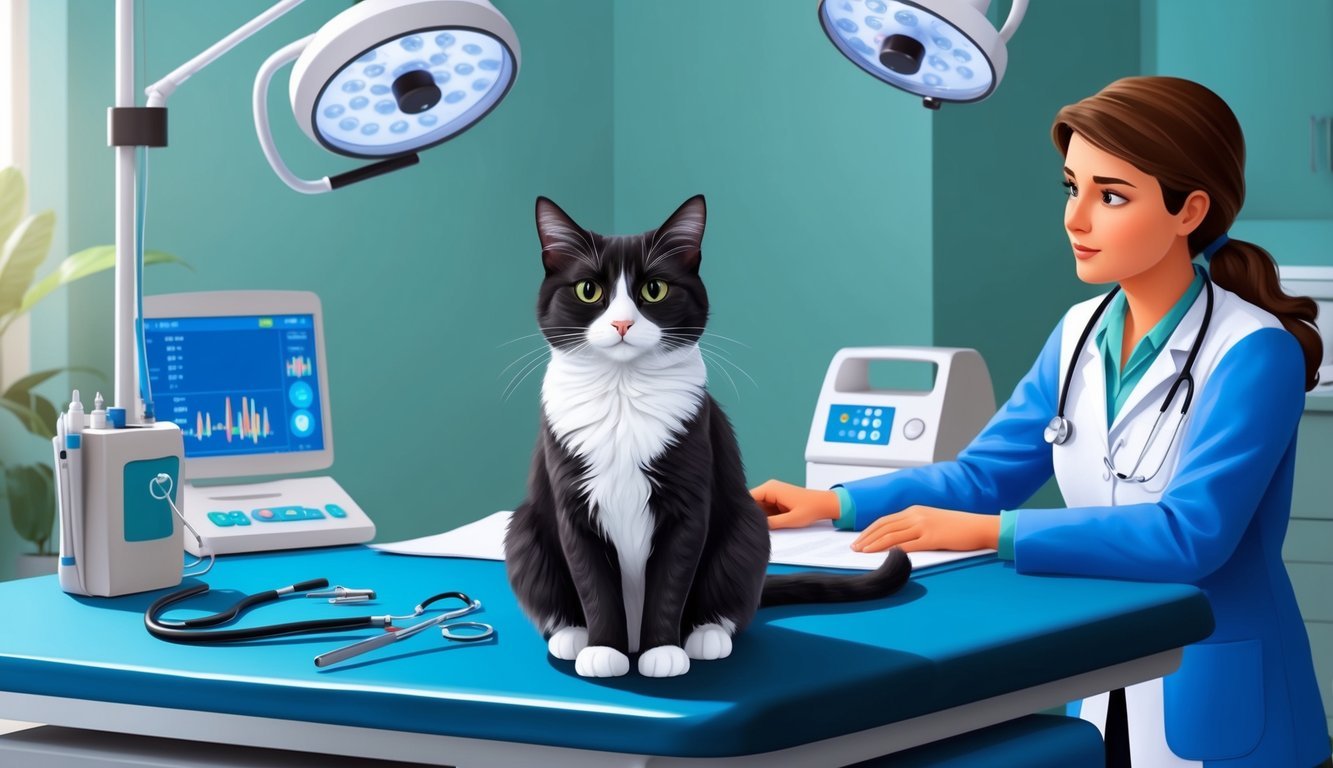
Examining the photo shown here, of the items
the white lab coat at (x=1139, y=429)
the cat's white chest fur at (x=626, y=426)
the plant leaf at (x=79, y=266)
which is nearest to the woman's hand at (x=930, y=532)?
the white lab coat at (x=1139, y=429)

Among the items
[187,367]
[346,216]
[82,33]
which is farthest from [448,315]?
[187,367]

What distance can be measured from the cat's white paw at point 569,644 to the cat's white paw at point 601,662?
0.04 metres

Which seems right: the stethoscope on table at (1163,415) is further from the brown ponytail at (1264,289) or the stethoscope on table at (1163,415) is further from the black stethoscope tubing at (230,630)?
the black stethoscope tubing at (230,630)

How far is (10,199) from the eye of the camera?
306 centimetres

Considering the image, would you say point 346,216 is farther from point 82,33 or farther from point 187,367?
point 187,367

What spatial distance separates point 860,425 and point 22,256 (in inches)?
72.5

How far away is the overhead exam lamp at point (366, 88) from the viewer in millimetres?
1281

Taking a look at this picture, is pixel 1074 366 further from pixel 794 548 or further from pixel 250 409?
pixel 250 409

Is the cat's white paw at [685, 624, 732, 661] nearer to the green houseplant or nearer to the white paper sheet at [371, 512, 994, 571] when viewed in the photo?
the white paper sheet at [371, 512, 994, 571]

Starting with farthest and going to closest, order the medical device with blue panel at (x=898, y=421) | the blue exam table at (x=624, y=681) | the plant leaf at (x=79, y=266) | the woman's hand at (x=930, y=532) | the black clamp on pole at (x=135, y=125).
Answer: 1. the plant leaf at (x=79, y=266)
2. the medical device with blue panel at (x=898, y=421)
3. the woman's hand at (x=930, y=532)
4. the black clamp on pole at (x=135, y=125)
5. the blue exam table at (x=624, y=681)

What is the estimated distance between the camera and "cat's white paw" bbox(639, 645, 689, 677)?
1.04m

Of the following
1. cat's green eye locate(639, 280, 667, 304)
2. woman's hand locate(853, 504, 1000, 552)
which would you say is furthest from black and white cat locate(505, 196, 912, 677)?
woman's hand locate(853, 504, 1000, 552)

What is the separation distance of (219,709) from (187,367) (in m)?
0.75

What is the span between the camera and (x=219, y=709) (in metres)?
1.08
